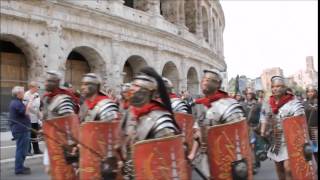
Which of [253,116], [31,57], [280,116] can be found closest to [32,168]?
[253,116]

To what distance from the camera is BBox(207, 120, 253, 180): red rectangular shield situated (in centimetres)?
412

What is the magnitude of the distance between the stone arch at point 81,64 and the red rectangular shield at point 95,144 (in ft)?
42.4

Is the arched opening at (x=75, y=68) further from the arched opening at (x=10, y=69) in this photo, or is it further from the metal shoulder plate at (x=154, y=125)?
the metal shoulder plate at (x=154, y=125)

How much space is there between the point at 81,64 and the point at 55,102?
13.8 metres

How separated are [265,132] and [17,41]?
11584 millimetres

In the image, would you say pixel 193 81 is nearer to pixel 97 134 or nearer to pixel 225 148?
pixel 97 134

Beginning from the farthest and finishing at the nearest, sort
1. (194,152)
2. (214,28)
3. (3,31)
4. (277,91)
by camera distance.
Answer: (214,28) < (3,31) < (277,91) < (194,152)

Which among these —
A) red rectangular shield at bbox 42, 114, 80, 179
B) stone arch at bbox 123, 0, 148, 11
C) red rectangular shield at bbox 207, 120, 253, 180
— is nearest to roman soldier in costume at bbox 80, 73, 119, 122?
red rectangular shield at bbox 42, 114, 80, 179

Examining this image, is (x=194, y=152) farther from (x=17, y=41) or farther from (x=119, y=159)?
(x=17, y=41)

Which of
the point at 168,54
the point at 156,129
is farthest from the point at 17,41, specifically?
the point at 156,129

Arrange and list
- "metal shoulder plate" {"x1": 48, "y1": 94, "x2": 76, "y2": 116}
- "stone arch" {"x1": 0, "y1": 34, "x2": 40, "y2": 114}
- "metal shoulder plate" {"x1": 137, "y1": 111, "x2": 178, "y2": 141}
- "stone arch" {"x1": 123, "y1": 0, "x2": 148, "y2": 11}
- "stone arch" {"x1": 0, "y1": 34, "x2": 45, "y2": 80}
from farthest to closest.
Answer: "stone arch" {"x1": 123, "y1": 0, "x2": 148, "y2": 11}, "stone arch" {"x1": 0, "y1": 34, "x2": 40, "y2": 114}, "stone arch" {"x1": 0, "y1": 34, "x2": 45, "y2": 80}, "metal shoulder plate" {"x1": 48, "y1": 94, "x2": 76, "y2": 116}, "metal shoulder plate" {"x1": 137, "y1": 111, "x2": 178, "y2": 141}

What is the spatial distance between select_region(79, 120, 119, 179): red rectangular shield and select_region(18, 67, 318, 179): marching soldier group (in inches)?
0.5

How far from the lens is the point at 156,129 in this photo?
340 cm

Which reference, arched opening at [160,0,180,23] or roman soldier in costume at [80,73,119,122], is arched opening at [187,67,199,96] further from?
roman soldier in costume at [80,73,119,122]
